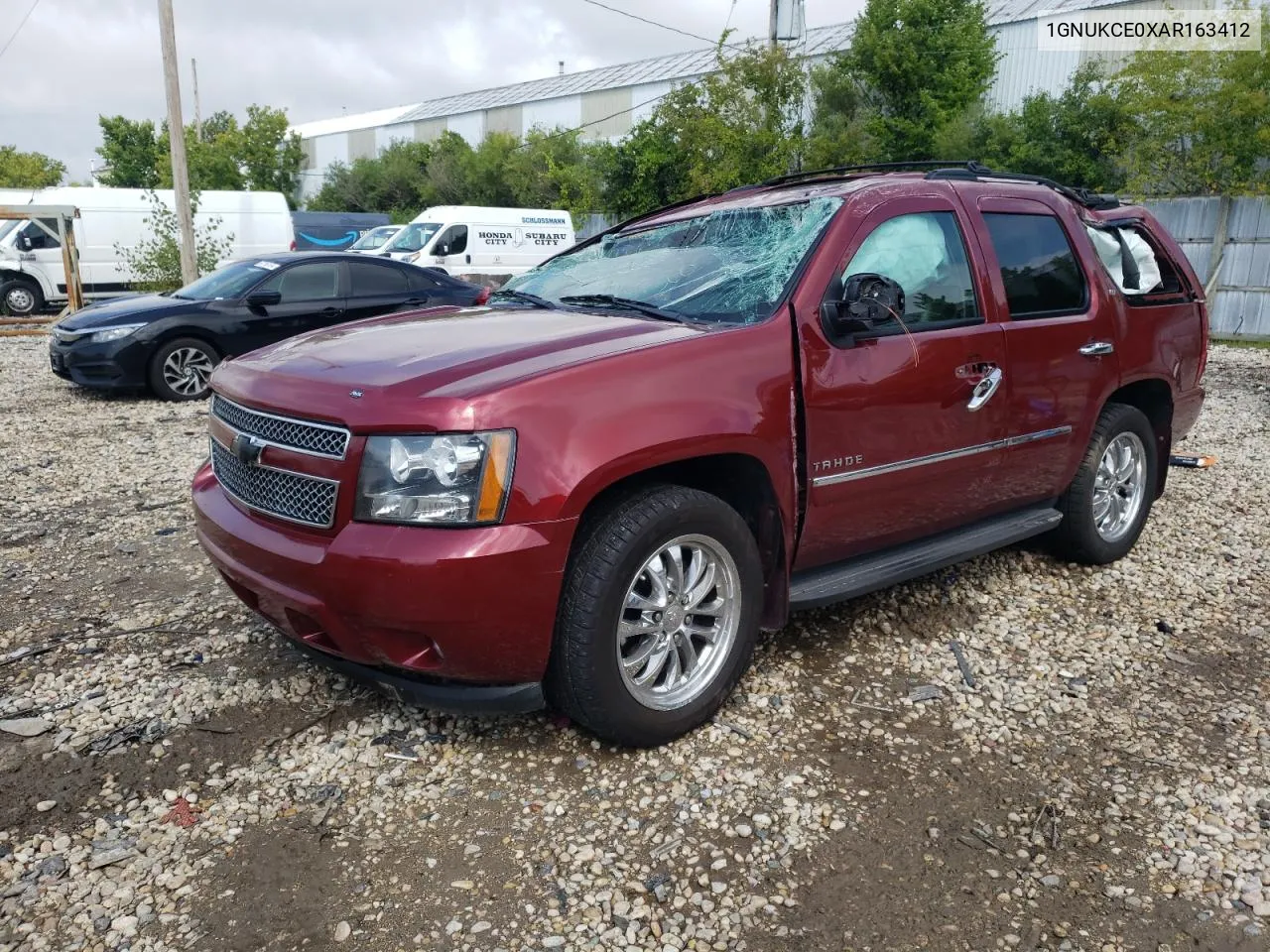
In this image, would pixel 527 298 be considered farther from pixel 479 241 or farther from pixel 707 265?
pixel 479 241

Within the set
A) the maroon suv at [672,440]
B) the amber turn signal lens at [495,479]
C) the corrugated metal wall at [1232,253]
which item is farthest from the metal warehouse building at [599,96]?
the amber turn signal lens at [495,479]

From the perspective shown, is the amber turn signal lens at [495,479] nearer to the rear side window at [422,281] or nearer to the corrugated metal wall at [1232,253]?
the rear side window at [422,281]

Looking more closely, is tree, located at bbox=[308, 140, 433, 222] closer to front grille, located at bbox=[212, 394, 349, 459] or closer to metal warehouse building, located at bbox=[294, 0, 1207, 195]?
metal warehouse building, located at bbox=[294, 0, 1207, 195]

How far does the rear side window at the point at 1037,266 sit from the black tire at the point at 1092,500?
0.66 metres

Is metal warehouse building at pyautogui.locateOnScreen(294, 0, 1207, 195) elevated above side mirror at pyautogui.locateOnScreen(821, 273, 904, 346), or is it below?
above

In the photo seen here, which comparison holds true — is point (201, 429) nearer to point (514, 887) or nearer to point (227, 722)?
point (227, 722)

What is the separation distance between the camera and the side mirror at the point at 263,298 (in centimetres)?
929

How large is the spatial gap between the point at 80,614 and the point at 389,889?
8.08 ft

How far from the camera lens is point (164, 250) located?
60.3 feet

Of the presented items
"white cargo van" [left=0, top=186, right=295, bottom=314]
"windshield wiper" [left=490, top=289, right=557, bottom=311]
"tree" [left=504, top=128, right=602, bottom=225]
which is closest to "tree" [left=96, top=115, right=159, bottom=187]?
"tree" [left=504, top=128, right=602, bottom=225]

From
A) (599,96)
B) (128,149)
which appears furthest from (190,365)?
(128,149)

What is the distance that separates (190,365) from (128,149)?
53.4m

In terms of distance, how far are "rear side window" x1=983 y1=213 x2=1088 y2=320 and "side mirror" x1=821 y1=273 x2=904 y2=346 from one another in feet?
3.08

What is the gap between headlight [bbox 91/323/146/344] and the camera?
8969 millimetres
